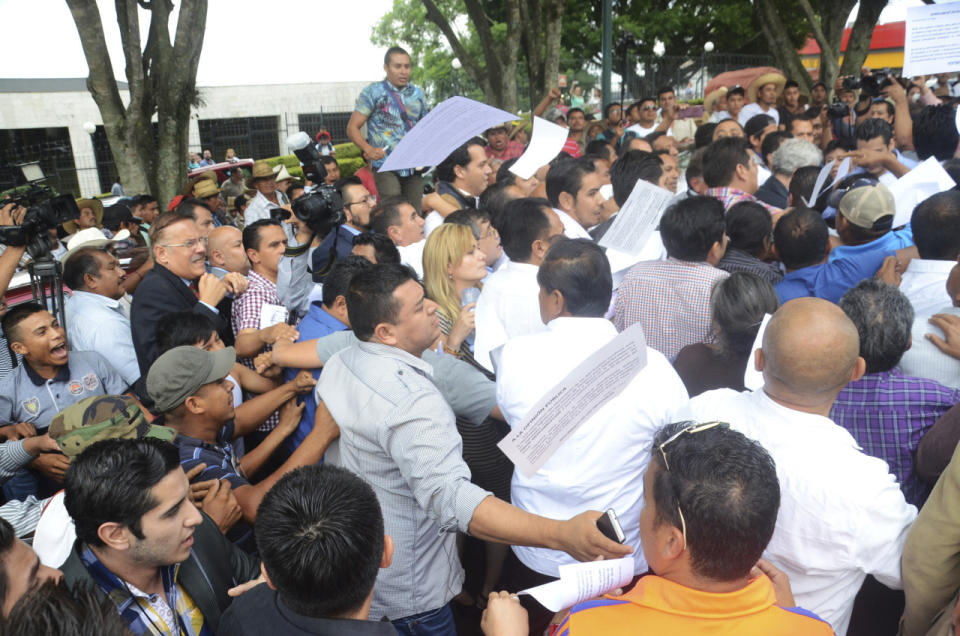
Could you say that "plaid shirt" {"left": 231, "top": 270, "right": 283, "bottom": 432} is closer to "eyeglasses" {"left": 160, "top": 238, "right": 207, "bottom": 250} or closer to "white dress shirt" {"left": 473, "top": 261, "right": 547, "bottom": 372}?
"eyeglasses" {"left": 160, "top": 238, "right": 207, "bottom": 250}

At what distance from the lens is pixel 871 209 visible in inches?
138

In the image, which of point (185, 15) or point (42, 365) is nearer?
point (42, 365)

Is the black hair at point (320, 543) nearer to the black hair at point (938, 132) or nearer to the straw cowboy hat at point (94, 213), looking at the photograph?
the black hair at point (938, 132)

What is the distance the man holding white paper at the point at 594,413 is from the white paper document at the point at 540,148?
88.4 inches

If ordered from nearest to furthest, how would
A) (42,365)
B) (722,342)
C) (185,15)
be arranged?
(722,342)
(42,365)
(185,15)

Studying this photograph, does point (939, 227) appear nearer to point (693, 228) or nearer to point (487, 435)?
point (693, 228)

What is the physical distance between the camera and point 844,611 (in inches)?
75.9

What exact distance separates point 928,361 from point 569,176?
8.25 ft

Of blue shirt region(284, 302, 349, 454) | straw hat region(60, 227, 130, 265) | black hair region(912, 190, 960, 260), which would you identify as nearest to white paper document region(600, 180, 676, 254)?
black hair region(912, 190, 960, 260)

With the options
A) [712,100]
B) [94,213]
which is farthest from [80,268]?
[712,100]

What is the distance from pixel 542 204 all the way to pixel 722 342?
1.26m

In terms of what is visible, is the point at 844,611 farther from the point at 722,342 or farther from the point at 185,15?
the point at 185,15

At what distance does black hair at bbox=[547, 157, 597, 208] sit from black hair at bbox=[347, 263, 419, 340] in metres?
2.40

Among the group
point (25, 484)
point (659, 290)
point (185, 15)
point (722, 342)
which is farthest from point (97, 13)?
point (722, 342)
